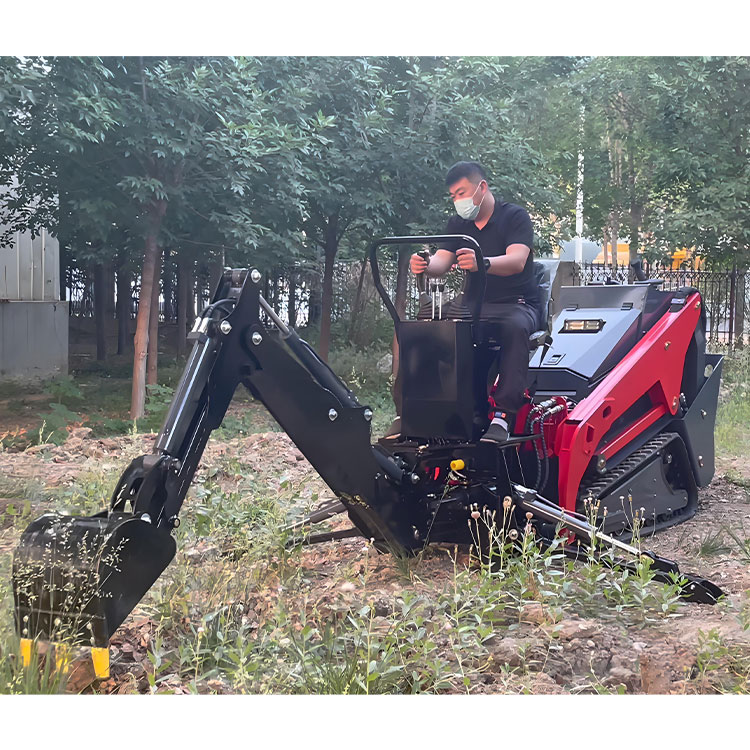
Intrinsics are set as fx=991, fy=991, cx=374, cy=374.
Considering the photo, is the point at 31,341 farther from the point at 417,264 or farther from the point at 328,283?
the point at 417,264

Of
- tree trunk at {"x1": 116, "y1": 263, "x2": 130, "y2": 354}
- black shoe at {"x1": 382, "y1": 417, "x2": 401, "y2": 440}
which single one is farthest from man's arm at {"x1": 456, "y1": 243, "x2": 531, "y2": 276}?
tree trunk at {"x1": 116, "y1": 263, "x2": 130, "y2": 354}

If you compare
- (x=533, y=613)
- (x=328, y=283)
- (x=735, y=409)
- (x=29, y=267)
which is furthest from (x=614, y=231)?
(x=29, y=267)

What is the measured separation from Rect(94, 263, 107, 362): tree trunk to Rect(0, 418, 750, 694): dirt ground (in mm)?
1539

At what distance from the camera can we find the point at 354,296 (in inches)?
258

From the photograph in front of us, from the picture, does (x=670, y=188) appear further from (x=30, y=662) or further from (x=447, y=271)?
(x=30, y=662)

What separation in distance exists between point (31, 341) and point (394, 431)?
10.6 ft

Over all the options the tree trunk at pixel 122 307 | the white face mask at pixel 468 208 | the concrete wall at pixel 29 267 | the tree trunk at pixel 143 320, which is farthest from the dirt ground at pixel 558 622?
the tree trunk at pixel 122 307

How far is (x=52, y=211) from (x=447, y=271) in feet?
10.5

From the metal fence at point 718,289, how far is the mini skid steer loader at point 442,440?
0.64 meters

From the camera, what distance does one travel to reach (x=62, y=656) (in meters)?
2.25

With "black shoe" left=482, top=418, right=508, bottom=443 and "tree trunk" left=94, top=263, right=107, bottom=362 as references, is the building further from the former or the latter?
"black shoe" left=482, top=418, right=508, bottom=443

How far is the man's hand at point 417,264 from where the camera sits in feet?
10.7

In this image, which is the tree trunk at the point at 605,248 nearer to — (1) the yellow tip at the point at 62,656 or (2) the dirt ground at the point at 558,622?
(2) the dirt ground at the point at 558,622

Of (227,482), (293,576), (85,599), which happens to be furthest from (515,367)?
(227,482)
